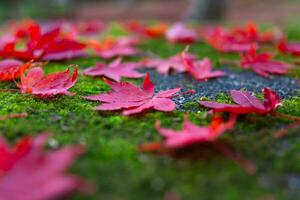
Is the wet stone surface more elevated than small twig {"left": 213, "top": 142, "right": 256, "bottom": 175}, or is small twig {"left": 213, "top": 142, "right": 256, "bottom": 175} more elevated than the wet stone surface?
small twig {"left": 213, "top": 142, "right": 256, "bottom": 175}

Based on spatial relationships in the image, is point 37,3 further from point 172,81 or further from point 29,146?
point 29,146

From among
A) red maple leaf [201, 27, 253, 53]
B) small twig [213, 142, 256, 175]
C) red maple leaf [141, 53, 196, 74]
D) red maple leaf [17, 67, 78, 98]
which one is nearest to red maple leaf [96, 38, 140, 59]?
red maple leaf [141, 53, 196, 74]

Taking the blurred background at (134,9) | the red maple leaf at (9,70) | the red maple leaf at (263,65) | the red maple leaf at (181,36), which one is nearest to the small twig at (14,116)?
the red maple leaf at (9,70)

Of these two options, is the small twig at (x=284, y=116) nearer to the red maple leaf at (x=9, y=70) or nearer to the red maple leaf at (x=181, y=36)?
the red maple leaf at (x=9, y=70)

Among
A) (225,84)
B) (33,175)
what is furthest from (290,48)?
(33,175)

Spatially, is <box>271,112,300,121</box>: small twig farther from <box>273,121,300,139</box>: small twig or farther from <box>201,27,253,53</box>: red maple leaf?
<box>201,27,253,53</box>: red maple leaf
